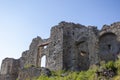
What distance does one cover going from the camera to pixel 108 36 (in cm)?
2239

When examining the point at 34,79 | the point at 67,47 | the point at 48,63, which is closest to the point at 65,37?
the point at 67,47

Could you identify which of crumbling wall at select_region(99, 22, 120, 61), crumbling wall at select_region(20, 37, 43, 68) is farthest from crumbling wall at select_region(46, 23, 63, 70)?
crumbling wall at select_region(20, 37, 43, 68)

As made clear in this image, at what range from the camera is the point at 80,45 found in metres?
24.5

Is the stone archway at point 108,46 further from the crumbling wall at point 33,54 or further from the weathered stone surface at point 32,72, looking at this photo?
the crumbling wall at point 33,54

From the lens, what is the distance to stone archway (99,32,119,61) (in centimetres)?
2161

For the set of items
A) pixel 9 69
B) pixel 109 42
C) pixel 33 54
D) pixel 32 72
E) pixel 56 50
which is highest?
pixel 109 42

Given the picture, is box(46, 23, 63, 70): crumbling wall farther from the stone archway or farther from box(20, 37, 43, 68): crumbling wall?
box(20, 37, 43, 68): crumbling wall

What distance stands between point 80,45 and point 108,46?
9.94ft

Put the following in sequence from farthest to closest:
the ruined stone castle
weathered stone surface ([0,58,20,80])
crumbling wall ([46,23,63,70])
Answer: weathered stone surface ([0,58,20,80]) < crumbling wall ([46,23,63,70]) < the ruined stone castle

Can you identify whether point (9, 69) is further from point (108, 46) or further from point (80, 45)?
point (108, 46)

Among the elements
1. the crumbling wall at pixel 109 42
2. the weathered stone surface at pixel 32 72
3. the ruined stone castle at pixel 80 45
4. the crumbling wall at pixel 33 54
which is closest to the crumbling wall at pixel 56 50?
the ruined stone castle at pixel 80 45

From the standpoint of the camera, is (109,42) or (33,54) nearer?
(109,42)

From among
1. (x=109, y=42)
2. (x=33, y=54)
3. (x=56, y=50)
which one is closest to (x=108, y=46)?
(x=109, y=42)

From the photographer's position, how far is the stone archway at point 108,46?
21.6 m
